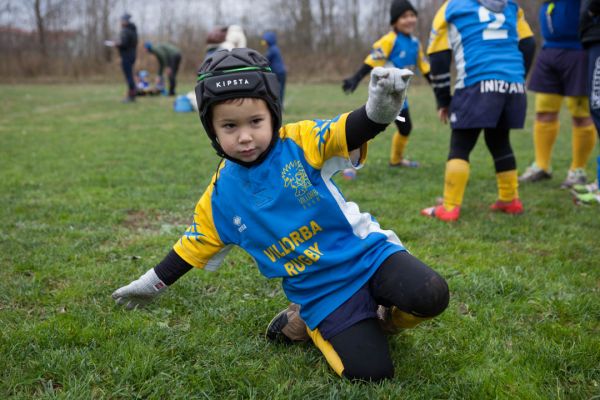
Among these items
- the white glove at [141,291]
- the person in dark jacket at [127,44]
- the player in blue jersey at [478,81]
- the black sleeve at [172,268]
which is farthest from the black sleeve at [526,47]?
the person in dark jacket at [127,44]

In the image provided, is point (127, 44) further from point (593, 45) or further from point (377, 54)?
point (593, 45)

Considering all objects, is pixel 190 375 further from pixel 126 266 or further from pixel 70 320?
pixel 126 266

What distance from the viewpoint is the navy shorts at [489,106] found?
4129 mm

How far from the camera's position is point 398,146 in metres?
6.64

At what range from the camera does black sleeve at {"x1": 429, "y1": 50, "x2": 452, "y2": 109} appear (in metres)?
4.41

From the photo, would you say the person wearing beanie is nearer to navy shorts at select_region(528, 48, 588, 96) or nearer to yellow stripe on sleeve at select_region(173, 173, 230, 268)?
navy shorts at select_region(528, 48, 588, 96)

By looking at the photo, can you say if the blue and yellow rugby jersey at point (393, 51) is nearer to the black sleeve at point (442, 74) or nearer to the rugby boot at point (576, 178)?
the black sleeve at point (442, 74)

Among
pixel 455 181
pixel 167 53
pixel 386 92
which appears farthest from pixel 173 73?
pixel 386 92

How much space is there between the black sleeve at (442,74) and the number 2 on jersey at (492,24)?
13.8 inches

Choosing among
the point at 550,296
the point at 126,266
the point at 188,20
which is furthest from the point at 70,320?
the point at 188,20

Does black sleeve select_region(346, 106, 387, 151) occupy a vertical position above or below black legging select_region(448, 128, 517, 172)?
above

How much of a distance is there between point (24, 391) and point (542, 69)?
17.7 ft

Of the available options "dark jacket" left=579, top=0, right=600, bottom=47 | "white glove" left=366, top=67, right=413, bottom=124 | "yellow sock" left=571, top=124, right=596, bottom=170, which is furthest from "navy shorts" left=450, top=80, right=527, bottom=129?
"white glove" left=366, top=67, right=413, bottom=124

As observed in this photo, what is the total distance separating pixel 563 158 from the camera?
7242mm
